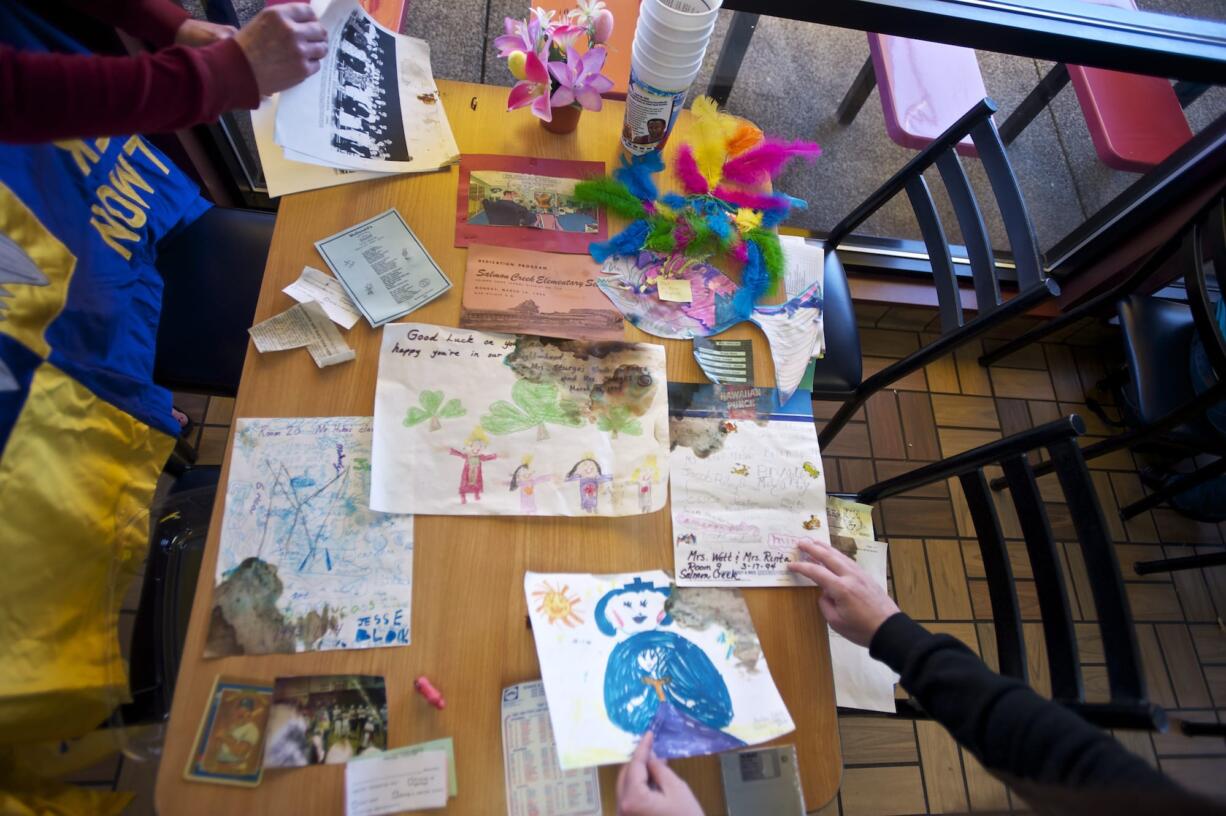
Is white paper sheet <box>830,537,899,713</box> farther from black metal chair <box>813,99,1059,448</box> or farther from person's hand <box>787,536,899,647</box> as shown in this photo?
black metal chair <box>813,99,1059,448</box>

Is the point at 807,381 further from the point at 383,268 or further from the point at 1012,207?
the point at 383,268

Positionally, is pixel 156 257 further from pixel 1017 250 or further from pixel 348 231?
pixel 1017 250

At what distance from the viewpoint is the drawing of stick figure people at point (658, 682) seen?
69 centimetres

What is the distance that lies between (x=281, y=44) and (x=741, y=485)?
2.62 feet

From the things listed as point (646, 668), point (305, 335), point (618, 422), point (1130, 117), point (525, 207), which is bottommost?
point (646, 668)

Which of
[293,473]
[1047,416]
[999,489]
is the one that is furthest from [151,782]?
[1047,416]

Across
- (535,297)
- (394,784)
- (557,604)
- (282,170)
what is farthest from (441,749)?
(282,170)

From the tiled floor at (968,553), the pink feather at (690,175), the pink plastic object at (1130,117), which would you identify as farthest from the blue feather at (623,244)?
the pink plastic object at (1130,117)

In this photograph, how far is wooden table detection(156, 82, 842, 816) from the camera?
A: 2.14 feet

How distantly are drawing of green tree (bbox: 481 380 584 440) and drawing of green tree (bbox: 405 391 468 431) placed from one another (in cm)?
4

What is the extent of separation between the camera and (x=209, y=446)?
56.4 inches

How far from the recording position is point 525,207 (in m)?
0.96

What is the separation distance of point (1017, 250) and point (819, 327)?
301 millimetres

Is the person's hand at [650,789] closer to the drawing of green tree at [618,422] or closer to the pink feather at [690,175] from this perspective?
the drawing of green tree at [618,422]
